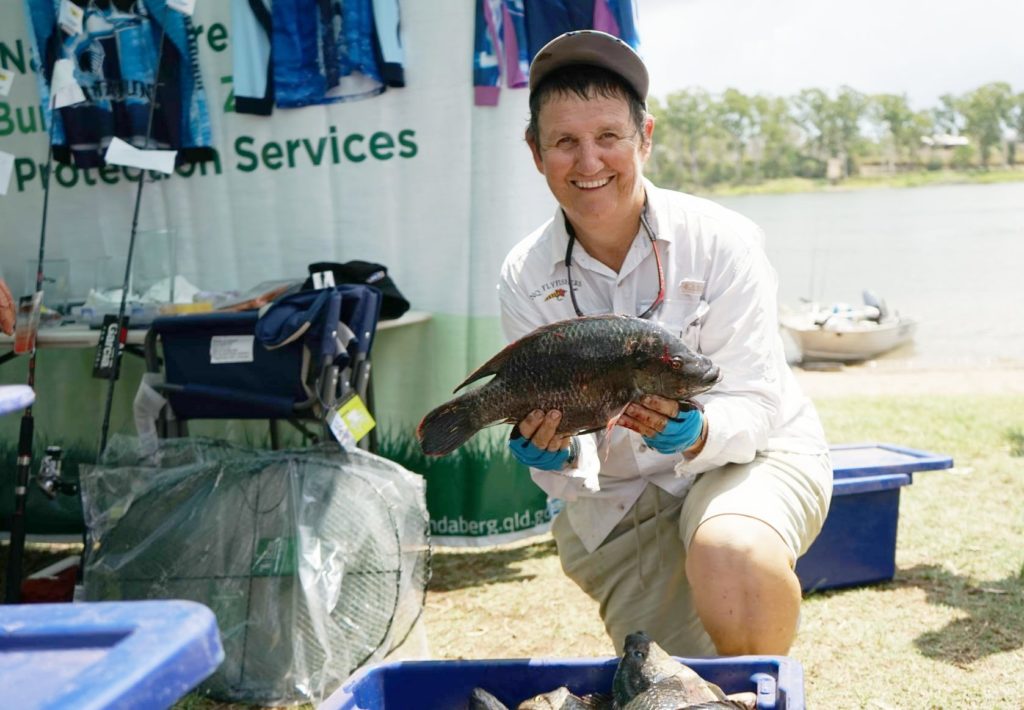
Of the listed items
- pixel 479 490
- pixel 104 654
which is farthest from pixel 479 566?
pixel 104 654

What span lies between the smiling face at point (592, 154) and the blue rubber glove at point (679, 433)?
0.64m

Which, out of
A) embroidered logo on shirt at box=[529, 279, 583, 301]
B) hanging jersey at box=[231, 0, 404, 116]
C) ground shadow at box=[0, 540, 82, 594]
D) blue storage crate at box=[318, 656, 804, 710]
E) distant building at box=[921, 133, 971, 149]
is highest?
distant building at box=[921, 133, 971, 149]

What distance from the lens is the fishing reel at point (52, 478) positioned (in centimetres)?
454

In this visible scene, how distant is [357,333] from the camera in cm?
409

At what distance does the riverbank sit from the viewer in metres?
46.2

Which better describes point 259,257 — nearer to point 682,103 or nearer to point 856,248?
point 856,248

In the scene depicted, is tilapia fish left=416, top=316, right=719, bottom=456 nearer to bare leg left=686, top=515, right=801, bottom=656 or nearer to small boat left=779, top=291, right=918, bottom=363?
bare leg left=686, top=515, right=801, bottom=656

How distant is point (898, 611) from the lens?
163 inches

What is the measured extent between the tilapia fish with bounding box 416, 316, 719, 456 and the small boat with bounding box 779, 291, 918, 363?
508 inches

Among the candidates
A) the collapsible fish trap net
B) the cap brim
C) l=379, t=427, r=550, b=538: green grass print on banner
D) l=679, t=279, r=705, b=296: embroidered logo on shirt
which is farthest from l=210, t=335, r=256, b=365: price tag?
l=679, t=279, r=705, b=296: embroidered logo on shirt

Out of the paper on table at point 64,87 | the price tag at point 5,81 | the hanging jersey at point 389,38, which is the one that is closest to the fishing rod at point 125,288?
the paper on table at point 64,87

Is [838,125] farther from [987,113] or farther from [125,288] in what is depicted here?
[125,288]

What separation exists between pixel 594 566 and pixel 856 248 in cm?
3402

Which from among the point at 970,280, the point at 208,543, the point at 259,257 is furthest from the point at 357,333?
the point at 970,280
